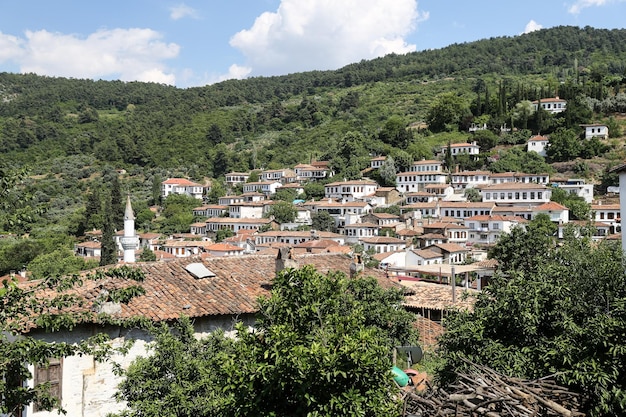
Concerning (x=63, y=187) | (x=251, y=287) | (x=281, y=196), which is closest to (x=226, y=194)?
(x=281, y=196)

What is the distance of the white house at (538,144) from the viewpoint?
8659 cm

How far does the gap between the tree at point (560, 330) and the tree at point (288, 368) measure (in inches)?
92.4

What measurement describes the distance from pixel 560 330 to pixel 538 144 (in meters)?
86.0

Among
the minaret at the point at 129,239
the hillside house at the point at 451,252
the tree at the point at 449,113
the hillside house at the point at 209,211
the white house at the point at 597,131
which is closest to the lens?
the minaret at the point at 129,239

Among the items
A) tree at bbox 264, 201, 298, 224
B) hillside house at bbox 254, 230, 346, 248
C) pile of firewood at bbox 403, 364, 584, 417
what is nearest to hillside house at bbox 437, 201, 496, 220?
hillside house at bbox 254, 230, 346, 248

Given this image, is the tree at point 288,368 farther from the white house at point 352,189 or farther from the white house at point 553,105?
the white house at point 553,105

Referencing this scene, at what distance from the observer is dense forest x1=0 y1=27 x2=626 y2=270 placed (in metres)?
88.7

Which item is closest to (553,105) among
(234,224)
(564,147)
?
(564,147)

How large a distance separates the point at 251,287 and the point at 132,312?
349 cm

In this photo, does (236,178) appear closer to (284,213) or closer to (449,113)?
(284,213)

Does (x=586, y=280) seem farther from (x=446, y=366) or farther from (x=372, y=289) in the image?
(x=372, y=289)

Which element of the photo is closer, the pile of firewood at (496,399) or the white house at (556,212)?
the pile of firewood at (496,399)

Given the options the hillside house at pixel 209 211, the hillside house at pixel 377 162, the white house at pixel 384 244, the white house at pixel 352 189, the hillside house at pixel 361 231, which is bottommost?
the white house at pixel 384 244

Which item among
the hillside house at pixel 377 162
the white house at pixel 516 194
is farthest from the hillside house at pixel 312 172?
the white house at pixel 516 194
